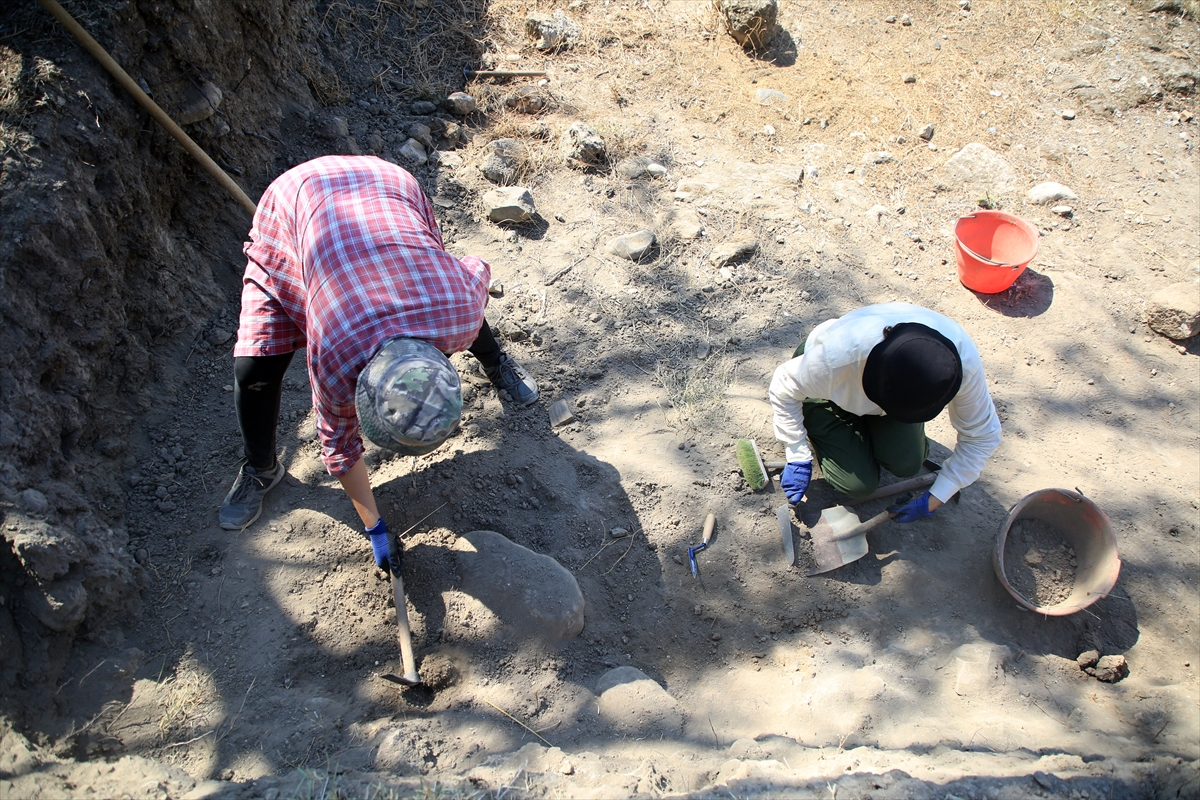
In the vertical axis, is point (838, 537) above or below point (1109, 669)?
above

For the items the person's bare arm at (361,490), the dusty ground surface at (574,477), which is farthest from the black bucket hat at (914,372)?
the person's bare arm at (361,490)

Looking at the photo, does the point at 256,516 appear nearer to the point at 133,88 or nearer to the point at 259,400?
the point at 259,400

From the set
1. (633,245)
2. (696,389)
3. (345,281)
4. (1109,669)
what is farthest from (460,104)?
(1109,669)

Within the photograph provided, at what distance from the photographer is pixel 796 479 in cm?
245

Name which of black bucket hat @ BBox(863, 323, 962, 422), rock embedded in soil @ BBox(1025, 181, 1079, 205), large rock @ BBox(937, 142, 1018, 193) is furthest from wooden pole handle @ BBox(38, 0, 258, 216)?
rock embedded in soil @ BBox(1025, 181, 1079, 205)

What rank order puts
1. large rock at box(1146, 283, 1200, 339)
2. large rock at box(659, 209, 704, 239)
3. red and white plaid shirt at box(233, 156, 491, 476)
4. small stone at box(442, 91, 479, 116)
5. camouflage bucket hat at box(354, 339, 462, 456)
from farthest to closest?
small stone at box(442, 91, 479, 116), large rock at box(659, 209, 704, 239), large rock at box(1146, 283, 1200, 339), red and white plaid shirt at box(233, 156, 491, 476), camouflage bucket hat at box(354, 339, 462, 456)

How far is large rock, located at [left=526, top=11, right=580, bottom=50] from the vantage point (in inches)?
171

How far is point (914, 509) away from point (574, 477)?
4.14 ft

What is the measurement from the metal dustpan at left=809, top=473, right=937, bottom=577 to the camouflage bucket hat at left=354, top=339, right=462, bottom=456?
4.91ft

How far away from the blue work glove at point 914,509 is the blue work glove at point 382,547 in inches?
69.5

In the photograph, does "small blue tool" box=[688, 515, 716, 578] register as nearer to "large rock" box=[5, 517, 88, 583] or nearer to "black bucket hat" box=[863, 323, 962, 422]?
"black bucket hat" box=[863, 323, 962, 422]

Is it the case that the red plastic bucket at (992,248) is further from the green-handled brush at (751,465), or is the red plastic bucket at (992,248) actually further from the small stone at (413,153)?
the small stone at (413,153)

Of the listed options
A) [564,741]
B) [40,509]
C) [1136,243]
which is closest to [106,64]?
[40,509]

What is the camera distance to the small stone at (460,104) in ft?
12.8
